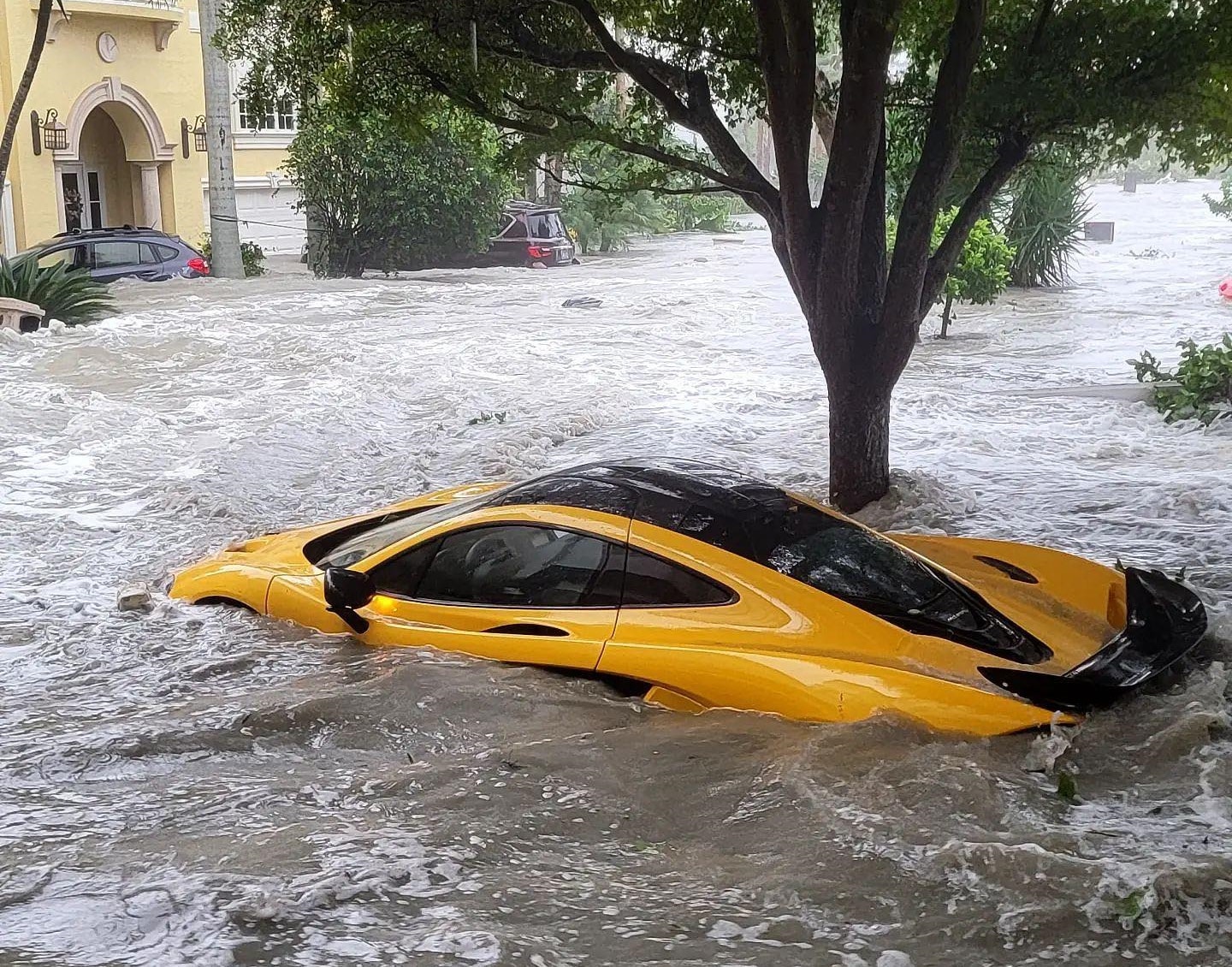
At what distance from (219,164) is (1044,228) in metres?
15.6

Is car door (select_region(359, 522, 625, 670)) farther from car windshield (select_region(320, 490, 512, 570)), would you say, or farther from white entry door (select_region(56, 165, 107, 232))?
white entry door (select_region(56, 165, 107, 232))

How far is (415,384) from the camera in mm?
15305

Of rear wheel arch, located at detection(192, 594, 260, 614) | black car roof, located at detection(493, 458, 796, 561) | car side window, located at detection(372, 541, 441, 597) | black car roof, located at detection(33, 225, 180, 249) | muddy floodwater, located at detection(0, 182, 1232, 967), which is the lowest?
muddy floodwater, located at detection(0, 182, 1232, 967)

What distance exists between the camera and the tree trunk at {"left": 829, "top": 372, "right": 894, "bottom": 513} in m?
8.96

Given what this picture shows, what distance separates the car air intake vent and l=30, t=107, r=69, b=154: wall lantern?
25.0 metres

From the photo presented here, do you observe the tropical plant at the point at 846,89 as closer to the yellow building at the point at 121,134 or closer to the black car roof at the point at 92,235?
the black car roof at the point at 92,235

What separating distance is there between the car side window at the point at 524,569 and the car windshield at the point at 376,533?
265mm

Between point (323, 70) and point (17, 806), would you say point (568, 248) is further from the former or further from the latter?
point (17, 806)

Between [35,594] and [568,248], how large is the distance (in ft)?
75.1

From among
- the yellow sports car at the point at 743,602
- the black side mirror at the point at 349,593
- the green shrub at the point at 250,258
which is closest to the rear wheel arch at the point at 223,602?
the yellow sports car at the point at 743,602

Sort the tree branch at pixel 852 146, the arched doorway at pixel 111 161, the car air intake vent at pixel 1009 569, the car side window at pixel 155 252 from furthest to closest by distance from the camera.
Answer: the arched doorway at pixel 111 161
the car side window at pixel 155 252
the tree branch at pixel 852 146
the car air intake vent at pixel 1009 569

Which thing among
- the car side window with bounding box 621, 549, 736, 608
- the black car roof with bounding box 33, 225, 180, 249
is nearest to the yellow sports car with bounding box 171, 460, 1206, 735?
the car side window with bounding box 621, 549, 736, 608

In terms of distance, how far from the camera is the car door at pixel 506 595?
5113 mm

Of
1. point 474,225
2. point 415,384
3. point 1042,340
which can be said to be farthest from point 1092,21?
point 474,225
